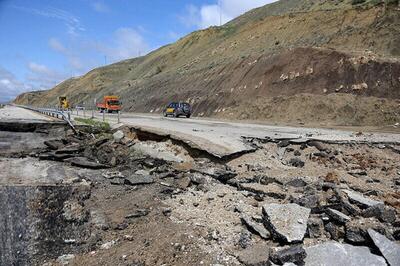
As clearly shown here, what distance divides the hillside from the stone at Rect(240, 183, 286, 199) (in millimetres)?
15847

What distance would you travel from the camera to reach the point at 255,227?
6.55 metres

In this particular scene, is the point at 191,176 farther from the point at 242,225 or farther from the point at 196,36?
the point at 196,36

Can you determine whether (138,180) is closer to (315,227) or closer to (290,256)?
(315,227)

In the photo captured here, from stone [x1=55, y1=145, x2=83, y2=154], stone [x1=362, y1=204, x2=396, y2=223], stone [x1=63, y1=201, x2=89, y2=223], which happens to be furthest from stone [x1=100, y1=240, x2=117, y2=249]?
stone [x1=55, y1=145, x2=83, y2=154]

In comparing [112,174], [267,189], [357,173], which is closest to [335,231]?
[267,189]

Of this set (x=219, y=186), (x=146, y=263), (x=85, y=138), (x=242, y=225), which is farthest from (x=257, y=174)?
(x=85, y=138)

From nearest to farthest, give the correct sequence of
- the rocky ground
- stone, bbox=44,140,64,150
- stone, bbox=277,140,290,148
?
1. the rocky ground
2. stone, bbox=277,140,290,148
3. stone, bbox=44,140,64,150

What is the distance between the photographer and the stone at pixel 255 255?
5.58m

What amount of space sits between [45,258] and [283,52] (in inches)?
1191

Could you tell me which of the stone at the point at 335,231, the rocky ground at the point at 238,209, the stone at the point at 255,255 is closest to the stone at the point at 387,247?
the rocky ground at the point at 238,209

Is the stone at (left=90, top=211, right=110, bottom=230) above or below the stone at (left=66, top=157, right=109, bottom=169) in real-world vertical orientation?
below

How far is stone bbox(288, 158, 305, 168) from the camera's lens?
35.4ft

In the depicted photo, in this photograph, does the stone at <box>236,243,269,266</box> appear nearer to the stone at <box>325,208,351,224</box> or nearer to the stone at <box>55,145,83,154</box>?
the stone at <box>325,208,351,224</box>

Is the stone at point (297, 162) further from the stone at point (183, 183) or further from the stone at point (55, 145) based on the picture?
the stone at point (55, 145)
